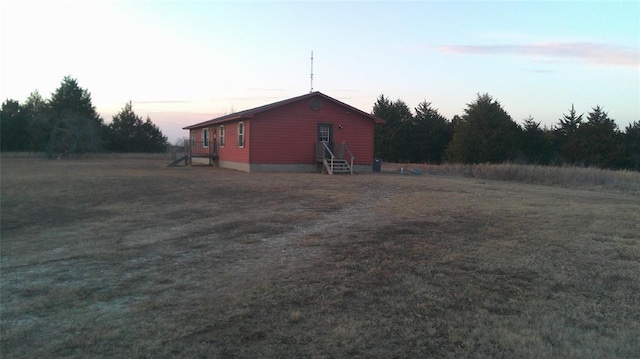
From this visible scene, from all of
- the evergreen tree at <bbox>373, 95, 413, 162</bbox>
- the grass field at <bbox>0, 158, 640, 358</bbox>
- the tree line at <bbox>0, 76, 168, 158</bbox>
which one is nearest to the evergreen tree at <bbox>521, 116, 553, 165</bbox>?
the evergreen tree at <bbox>373, 95, 413, 162</bbox>

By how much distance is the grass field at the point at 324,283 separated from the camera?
12.8 ft

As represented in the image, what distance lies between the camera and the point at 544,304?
468 centimetres

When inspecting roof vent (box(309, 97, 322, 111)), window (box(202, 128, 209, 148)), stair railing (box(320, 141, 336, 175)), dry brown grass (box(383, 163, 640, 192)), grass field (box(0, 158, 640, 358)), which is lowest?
grass field (box(0, 158, 640, 358))

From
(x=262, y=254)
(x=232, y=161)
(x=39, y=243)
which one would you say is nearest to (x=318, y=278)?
(x=262, y=254)

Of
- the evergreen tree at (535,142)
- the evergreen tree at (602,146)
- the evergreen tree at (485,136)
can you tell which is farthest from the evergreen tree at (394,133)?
the evergreen tree at (602,146)

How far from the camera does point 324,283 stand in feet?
17.5

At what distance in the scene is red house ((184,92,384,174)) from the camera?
23641mm

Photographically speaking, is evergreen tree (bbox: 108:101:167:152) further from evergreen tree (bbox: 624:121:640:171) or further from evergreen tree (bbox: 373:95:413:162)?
evergreen tree (bbox: 624:121:640:171)

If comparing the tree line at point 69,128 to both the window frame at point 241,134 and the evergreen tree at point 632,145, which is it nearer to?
the window frame at point 241,134

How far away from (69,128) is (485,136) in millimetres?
36821

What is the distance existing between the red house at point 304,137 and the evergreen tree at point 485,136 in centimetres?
1869

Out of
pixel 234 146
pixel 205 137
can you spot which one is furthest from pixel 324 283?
pixel 205 137

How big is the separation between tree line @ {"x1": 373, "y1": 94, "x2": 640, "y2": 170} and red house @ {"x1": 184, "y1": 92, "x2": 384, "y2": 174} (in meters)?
17.6

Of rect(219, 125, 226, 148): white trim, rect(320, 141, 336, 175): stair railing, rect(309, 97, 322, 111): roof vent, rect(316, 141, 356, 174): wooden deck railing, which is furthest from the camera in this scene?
rect(219, 125, 226, 148): white trim
